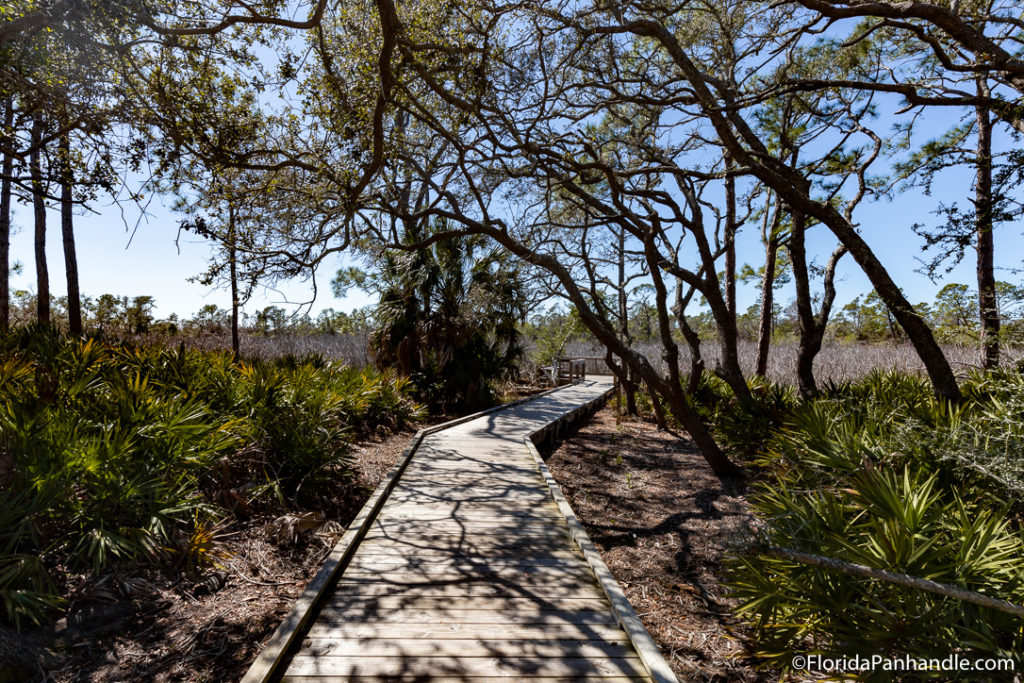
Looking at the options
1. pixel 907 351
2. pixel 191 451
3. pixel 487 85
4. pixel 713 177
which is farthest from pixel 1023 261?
pixel 907 351

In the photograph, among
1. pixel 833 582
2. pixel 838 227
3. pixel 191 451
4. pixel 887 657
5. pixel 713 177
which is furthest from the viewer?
pixel 713 177

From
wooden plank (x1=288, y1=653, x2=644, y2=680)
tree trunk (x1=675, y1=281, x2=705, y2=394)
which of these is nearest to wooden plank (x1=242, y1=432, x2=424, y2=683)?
wooden plank (x1=288, y1=653, x2=644, y2=680)

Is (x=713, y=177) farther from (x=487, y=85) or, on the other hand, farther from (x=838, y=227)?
(x=487, y=85)

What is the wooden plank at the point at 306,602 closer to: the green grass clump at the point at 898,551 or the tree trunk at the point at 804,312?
the green grass clump at the point at 898,551

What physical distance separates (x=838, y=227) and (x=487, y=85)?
14.9ft

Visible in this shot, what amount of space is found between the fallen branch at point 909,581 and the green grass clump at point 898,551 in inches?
4.9

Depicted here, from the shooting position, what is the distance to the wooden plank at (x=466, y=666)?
260cm

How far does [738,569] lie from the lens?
3223 millimetres

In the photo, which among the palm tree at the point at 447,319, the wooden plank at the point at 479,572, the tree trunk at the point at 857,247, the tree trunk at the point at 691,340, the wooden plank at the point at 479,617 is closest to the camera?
the wooden plank at the point at 479,617

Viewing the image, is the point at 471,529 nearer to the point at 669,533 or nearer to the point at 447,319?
the point at 669,533

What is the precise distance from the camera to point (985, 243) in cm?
1007

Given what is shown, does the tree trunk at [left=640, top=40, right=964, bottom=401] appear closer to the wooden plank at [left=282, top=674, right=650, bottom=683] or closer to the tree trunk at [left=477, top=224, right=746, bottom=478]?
the tree trunk at [left=477, top=224, right=746, bottom=478]

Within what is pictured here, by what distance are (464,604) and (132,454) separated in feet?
9.88

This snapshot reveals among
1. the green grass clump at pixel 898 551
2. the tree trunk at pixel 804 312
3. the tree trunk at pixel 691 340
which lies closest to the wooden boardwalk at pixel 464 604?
the green grass clump at pixel 898 551
